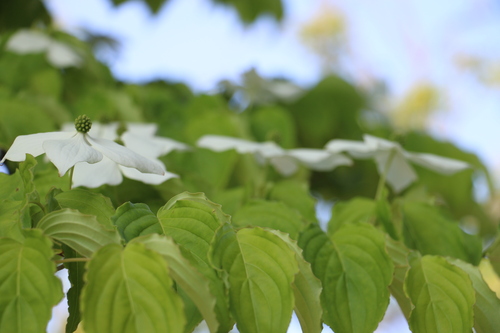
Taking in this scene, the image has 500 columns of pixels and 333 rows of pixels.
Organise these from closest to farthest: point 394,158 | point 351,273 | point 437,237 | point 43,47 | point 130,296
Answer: point 130,296 < point 351,273 < point 437,237 < point 394,158 < point 43,47

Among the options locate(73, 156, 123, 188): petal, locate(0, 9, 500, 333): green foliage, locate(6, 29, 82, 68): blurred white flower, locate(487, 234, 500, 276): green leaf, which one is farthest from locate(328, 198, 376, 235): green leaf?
locate(6, 29, 82, 68): blurred white flower

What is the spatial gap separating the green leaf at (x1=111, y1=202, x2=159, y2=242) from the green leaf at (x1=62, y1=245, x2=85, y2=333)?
0.12ft

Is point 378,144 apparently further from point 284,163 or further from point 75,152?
point 75,152

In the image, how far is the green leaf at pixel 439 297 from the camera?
318 mm

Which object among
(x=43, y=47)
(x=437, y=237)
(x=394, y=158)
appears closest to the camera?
(x=437, y=237)

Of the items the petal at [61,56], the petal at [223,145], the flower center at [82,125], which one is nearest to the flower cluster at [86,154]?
the flower center at [82,125]

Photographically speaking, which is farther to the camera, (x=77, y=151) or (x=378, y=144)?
(x=378, y=144)

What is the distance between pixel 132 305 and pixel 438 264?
212mm

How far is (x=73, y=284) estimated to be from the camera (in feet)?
0.98

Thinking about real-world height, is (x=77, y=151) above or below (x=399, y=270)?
above

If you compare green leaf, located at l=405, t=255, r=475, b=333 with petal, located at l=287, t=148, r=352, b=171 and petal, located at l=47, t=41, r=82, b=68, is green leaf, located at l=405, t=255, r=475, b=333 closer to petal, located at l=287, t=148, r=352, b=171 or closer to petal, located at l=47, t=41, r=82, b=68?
petal, located at l=287, t=148, r=352, b=171

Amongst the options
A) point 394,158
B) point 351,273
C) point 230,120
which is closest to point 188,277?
point 351,273

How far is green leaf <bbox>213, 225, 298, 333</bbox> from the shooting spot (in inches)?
10.9

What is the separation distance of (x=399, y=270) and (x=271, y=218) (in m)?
0.11
